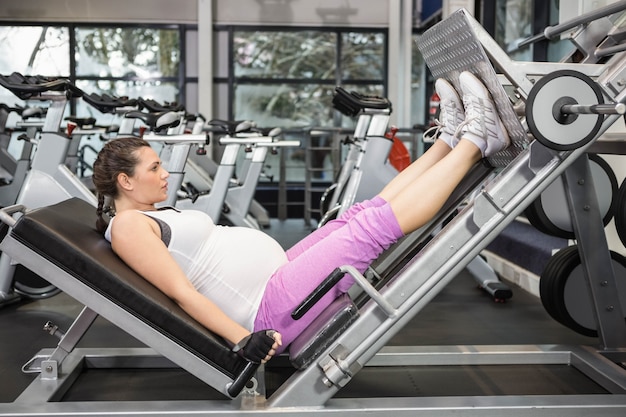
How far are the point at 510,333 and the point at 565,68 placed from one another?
1.69 metres

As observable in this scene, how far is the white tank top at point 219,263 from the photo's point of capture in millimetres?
2219

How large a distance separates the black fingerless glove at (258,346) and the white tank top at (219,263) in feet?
0.76

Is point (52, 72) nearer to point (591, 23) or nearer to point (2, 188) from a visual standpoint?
point (2, 188)

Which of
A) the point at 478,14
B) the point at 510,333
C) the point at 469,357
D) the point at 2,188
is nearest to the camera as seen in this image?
the point at 469,357

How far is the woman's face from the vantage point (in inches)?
89.6

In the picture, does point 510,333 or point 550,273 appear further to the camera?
point 510,333

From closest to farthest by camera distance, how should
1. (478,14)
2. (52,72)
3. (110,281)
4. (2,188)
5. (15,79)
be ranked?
(110,281)
(15,79)
(2,188)
(478,14)
(52,72)

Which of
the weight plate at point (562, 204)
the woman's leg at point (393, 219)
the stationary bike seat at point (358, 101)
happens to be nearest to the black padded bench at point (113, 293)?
the woman's leg at point (393, 219)

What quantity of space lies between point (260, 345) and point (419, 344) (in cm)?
150

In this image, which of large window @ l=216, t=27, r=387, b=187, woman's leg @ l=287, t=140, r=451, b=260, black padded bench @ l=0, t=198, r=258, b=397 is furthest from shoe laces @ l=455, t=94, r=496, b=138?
large window @ l=216, t=27, r=387, b=187

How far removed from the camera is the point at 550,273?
9.99 feet

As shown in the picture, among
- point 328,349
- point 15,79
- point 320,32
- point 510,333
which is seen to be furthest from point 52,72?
point 328,349

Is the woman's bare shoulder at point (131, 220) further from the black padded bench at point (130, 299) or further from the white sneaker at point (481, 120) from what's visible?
the white sneaker at point (481, 120)

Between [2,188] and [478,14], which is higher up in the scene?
[478,14]
